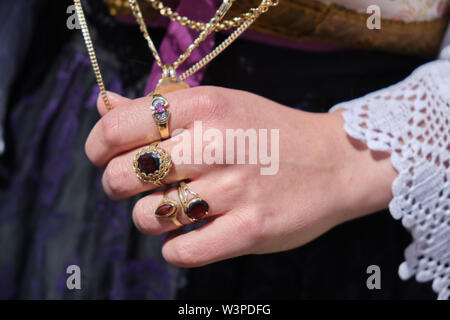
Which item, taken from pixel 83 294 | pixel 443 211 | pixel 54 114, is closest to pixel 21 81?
pixel 54 114

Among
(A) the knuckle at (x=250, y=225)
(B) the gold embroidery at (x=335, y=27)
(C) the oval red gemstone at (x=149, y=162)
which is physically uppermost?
(B) the gold embroidery at (x=335, y=27)

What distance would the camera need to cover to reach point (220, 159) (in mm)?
453

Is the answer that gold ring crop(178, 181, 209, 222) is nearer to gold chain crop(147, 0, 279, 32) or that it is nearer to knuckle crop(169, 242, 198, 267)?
knuckle crop(169, 242, 198, 267)

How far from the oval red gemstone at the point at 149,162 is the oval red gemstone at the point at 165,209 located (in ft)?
0.15

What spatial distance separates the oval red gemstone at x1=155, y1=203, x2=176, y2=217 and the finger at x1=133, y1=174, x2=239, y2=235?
1 centimetres

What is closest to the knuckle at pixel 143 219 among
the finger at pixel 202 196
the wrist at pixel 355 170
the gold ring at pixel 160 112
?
the finger at pixel 202 196

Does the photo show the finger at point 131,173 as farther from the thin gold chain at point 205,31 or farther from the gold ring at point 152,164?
the thin gold chain at point 205,31

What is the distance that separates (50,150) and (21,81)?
18 centimetres

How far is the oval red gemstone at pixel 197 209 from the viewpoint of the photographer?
17.9 inches

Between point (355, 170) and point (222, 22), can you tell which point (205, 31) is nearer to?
point (222, 22)

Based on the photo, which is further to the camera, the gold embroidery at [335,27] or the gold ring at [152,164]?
the gold embroidery at [335,27]

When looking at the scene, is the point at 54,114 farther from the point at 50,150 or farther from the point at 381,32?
the point at 381,32

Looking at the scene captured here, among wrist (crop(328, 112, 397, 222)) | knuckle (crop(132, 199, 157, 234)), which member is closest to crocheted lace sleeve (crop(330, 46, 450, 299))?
wrist (crop(328, 112, 397, 222))

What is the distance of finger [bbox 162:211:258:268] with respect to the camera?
46 cm
